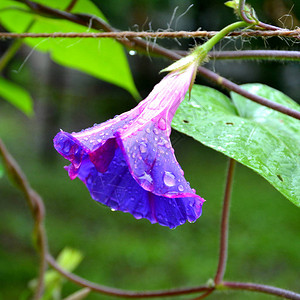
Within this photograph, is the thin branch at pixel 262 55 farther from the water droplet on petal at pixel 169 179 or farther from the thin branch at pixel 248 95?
the water droplet on petal at pixel 169 179

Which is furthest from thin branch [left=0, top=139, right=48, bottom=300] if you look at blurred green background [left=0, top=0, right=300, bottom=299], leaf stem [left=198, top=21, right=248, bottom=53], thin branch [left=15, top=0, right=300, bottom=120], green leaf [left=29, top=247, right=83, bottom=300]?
blurred green background [left=0, top=0, right=300, bottom=299]

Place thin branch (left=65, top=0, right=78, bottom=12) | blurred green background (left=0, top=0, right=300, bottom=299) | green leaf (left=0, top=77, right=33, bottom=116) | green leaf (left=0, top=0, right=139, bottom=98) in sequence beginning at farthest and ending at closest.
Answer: blurred green background (left=0, top=0, right=300, bottom=299)
green leaf (left=0, top=77, right=33, bottom=116)
green leaf (left=0, top=0, right=139, bottom=98)
thin branch (left=65, top=0, right=78, bottom=12)

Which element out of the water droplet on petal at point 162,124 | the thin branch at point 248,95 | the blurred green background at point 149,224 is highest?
the thin branch at point 248,95

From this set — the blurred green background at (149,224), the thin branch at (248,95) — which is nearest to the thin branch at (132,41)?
the thin branch at (248,95)

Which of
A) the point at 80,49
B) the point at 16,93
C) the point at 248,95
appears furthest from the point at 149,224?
the point at 248,95

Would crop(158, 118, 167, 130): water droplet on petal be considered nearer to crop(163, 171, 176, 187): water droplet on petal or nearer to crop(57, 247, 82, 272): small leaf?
crop(163, 171, 176, 187): water droplet on petal

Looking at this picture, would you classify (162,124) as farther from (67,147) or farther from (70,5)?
(70,5)

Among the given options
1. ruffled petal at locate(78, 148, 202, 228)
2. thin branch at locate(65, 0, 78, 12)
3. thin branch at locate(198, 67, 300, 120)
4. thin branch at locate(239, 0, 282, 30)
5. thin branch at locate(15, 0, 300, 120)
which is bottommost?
ruffled petal at locate(78, 148, 202, 228)

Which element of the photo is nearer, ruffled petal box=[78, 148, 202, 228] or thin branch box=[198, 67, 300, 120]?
ruffled petal box=[78, 148, 202, 228]

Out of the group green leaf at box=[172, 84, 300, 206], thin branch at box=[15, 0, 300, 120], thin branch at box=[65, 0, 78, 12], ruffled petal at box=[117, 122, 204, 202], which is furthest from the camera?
thin branch at box=[65, 0, 78, 12]
